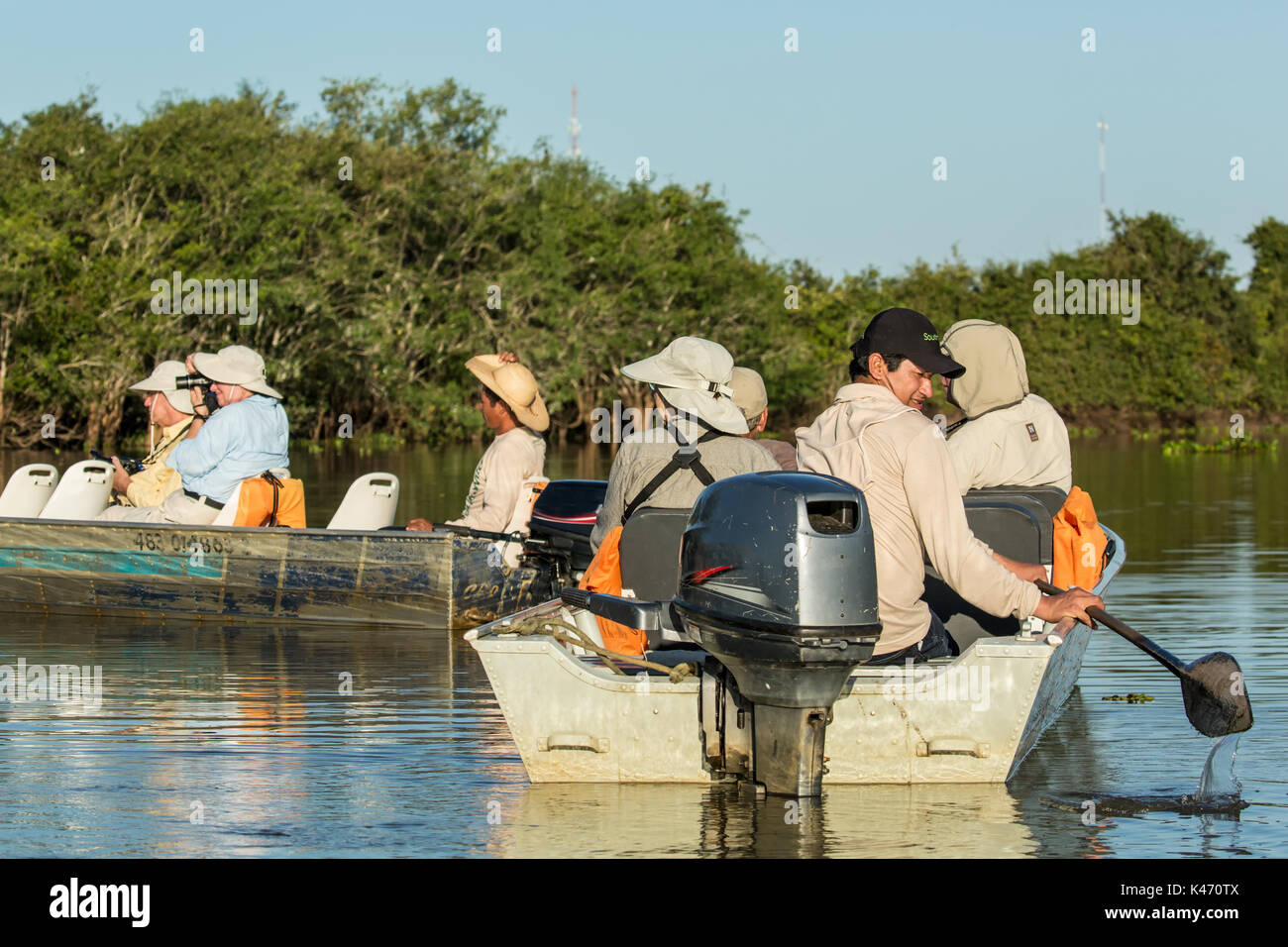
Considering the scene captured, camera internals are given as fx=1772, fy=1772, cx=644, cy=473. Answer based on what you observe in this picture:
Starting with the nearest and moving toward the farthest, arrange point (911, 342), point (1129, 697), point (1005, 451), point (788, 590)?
1. point (788, 590)
2. point (911, 342)
3. point (1005, 451)
4. point (1129, 697)

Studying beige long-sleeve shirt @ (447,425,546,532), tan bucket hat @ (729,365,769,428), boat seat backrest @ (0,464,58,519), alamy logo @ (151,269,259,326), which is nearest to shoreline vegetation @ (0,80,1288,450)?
alamy logo @ (151,269,259,326)

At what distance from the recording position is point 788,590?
527 centimetres

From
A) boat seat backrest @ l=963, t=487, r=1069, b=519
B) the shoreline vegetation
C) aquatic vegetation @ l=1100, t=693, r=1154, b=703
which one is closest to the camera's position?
boat seat backrest @ l=963, t=487, r=1069, b=519

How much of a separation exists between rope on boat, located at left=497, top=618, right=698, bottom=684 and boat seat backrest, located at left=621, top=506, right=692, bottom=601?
0.88 feet

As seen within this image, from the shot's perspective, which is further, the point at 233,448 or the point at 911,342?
the point at 233,448

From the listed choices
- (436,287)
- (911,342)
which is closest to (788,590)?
(911,342)

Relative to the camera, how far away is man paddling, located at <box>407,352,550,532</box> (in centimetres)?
1006

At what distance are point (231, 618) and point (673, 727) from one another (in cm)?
563

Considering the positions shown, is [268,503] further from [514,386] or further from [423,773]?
[423,773]

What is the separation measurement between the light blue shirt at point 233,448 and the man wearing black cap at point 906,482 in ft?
17.6

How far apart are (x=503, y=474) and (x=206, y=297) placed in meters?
25.7

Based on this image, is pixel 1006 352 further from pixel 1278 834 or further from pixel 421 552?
pixel 421 552

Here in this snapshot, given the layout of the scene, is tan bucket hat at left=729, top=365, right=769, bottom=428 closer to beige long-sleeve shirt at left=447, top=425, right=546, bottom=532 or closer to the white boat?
the white boat
